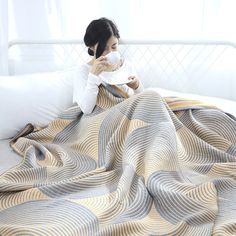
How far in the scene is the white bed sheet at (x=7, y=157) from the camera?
1213mm

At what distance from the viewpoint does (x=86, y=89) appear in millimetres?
1438

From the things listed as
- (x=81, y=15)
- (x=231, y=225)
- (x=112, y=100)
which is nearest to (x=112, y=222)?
(x=231, y=225)

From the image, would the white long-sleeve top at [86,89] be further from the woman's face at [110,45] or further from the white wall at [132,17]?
the white wall at [132,17]

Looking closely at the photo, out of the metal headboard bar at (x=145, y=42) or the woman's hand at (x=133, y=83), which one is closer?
the woman's hand at (x=133, y=83)

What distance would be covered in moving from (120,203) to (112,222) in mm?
91

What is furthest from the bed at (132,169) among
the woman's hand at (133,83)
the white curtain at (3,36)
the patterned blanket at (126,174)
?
the white curtain at (3,36)

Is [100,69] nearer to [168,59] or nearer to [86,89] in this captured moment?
[86,89]

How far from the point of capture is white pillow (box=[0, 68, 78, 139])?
148cm

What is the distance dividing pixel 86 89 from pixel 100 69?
0.34 ft

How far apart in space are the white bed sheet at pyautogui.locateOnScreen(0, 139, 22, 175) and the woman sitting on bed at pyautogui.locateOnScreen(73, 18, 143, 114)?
0.30 meters

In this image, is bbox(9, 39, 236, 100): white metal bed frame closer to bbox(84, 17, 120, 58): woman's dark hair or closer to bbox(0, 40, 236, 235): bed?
bbox(0, 40, 236, 235): bed

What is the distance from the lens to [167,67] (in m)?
1.90

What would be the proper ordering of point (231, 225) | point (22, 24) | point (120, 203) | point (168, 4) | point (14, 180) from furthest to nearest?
point (22, 24) → point (168, 4) → point (14, 180) → point (120, 203) → point (231, 225)

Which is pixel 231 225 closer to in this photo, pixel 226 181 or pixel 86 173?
pixel 226 181
